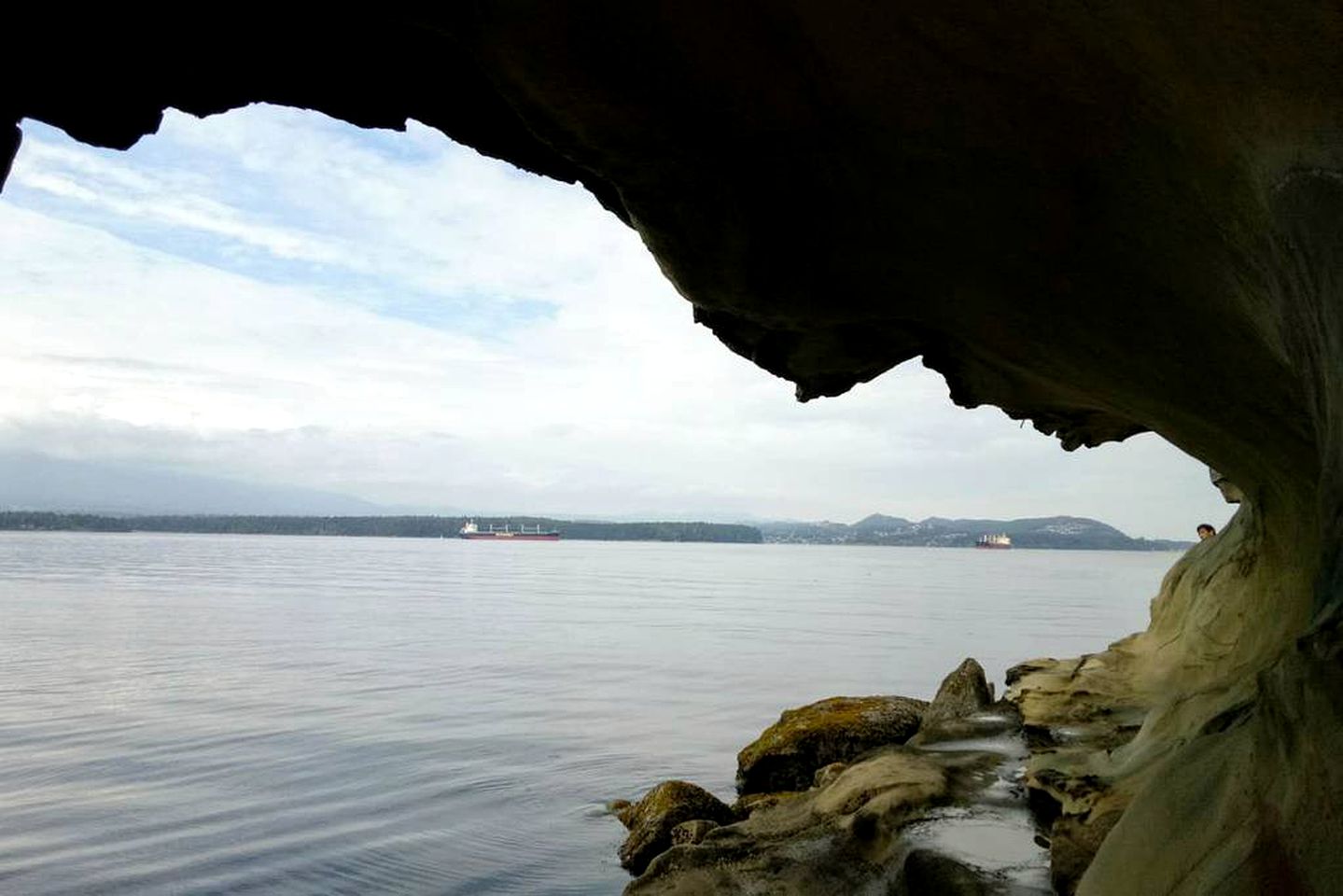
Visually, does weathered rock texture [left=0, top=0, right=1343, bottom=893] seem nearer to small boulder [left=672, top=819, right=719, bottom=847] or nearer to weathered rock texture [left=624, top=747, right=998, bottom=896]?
weathered rock texture [left=624, top=747, right=998, bottom=896]

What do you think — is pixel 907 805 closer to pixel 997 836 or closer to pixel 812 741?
pixel 997 836

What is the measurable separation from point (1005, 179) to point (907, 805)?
558 cm

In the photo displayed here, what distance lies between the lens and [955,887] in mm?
6371

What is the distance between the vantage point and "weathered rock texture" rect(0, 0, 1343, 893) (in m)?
3.09

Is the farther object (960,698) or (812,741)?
(960,698)

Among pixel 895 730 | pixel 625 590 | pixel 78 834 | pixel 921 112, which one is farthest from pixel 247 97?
pixel 625 590

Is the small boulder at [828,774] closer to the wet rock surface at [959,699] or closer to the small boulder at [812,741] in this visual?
the small boulder at [812,741]

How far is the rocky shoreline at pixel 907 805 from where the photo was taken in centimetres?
677

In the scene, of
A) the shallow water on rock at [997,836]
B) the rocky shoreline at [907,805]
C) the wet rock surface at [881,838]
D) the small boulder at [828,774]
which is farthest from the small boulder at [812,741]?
the shallow water on rock at [997,836]

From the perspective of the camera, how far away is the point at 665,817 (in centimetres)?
1035

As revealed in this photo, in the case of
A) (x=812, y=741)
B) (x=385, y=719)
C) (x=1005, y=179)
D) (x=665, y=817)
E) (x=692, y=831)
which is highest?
(x=1005, y=179)

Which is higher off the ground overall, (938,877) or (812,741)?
(938,877)

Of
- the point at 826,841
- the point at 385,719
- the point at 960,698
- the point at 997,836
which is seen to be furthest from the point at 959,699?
the point at 385,719

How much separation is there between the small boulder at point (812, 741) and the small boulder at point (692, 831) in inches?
97.1
